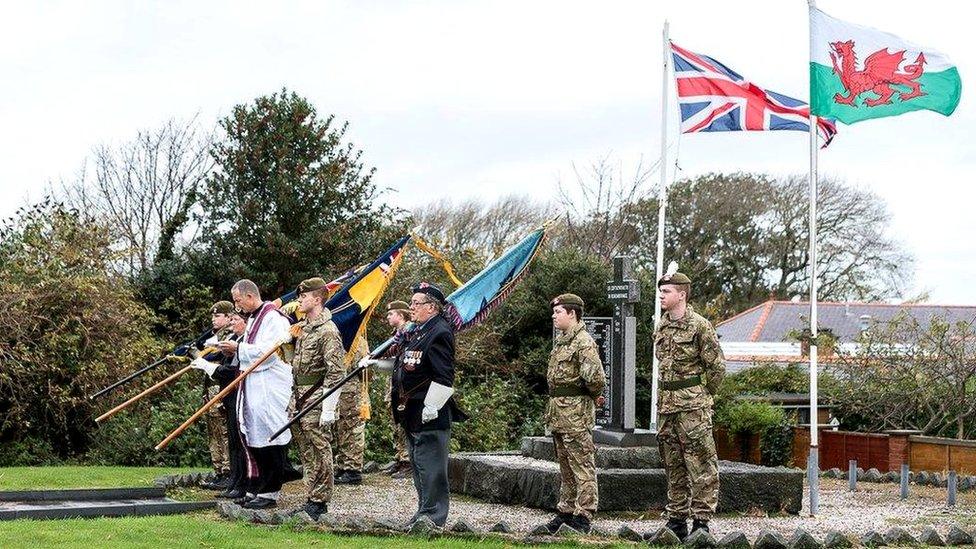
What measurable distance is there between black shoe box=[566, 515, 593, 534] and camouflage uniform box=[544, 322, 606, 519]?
0.04 m

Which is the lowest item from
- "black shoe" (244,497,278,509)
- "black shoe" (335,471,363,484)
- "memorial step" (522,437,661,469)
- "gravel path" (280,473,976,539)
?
"gravel path" (280,473,976,539)

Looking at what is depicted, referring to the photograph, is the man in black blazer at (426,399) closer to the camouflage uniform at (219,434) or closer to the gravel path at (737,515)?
the gravel path at (737,515)

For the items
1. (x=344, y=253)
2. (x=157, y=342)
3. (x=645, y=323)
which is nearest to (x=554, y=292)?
(x=645, y=323)

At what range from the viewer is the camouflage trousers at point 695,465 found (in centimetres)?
998

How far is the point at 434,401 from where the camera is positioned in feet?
32.1

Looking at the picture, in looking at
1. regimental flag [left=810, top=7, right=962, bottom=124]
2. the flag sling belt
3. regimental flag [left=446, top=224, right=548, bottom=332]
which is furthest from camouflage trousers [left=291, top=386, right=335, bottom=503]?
regimental flag [left=810, top=7, right=962, bottom=124]

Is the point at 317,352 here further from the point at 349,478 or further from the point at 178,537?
the point at 349,478

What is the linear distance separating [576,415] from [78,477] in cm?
656

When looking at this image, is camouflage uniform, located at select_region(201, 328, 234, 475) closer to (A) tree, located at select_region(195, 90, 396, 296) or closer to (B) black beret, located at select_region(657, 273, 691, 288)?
(B) black beret, located at select_region(657, 273, 691, 288)

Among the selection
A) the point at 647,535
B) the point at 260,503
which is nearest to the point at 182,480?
the point at 260,503

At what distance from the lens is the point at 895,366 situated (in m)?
18.9

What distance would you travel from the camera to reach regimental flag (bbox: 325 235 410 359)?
14.5m

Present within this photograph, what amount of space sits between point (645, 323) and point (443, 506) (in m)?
A: 11.8

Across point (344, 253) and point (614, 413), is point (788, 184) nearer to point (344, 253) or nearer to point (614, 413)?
point (344, 253)
